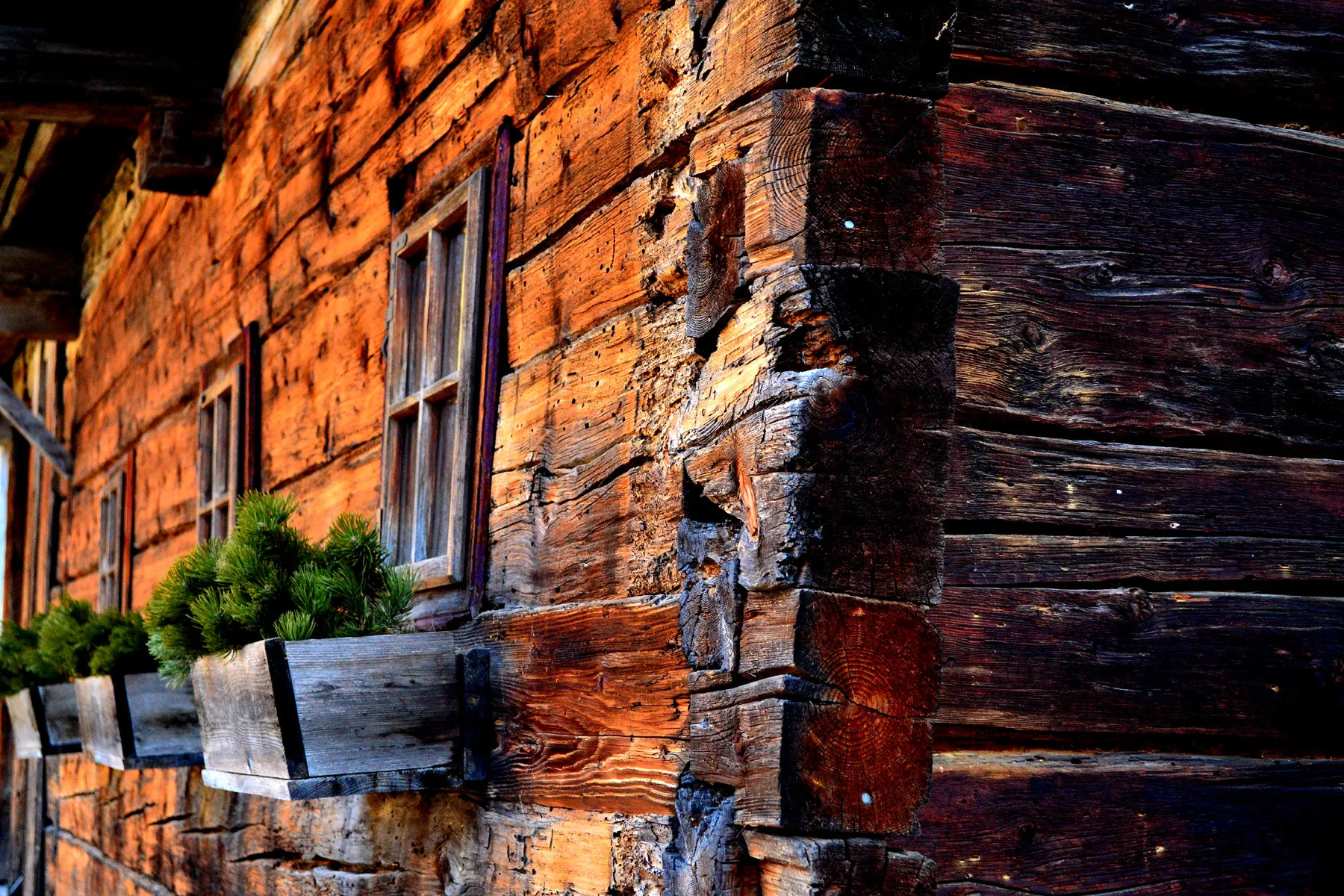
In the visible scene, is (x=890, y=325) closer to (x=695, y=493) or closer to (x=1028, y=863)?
(x=695, y=493)

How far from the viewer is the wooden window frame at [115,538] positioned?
6.46 m

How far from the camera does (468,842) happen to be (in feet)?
8.87

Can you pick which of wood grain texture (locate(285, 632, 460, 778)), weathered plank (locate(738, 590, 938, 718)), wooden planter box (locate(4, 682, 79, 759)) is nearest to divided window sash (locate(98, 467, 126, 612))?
wooden planter box (locate(4, 682, 79, 759))

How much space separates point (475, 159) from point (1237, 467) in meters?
1.64

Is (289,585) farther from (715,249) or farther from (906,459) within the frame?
(906,459)

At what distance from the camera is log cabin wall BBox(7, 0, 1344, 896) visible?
1790 millimetres

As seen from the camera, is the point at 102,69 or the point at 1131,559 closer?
the point at 1131,559

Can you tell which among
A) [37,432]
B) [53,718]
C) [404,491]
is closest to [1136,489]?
[404,491]

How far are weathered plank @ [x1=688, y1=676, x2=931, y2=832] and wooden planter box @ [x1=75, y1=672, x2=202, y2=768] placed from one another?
112 inches

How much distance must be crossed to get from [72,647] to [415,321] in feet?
7.06

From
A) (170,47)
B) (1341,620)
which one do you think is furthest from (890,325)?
(170,47)

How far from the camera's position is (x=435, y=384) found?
3.12 m

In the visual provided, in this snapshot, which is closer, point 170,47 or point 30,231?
point 170,47

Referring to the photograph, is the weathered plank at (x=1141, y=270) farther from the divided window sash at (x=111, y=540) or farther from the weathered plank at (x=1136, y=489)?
the divided window sash at (x=111, y=540)
